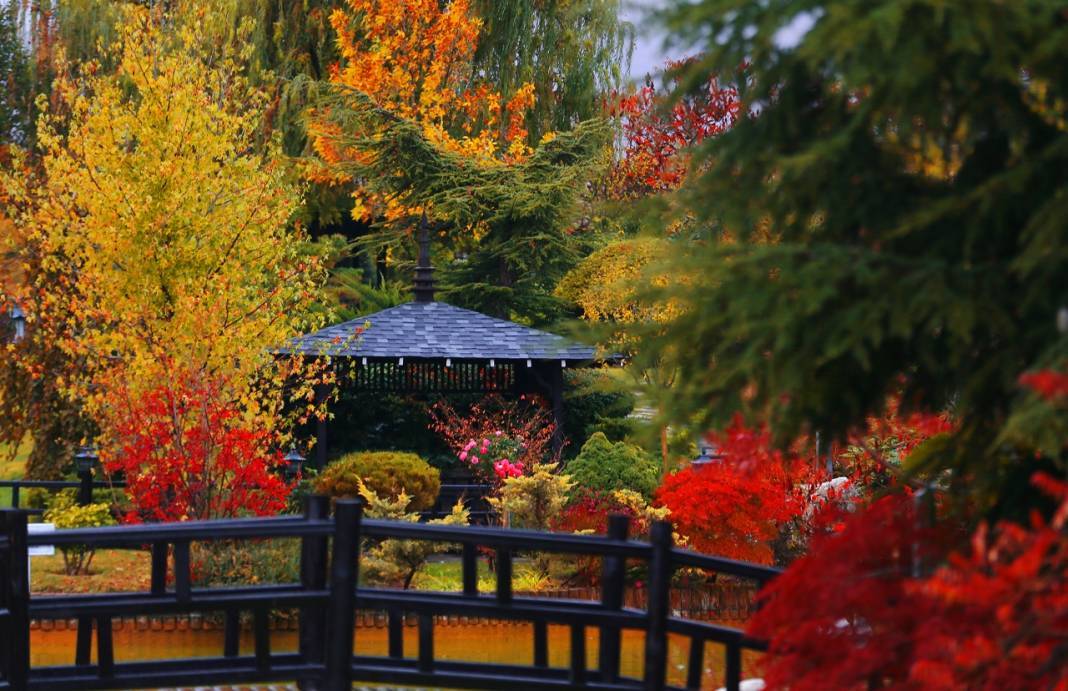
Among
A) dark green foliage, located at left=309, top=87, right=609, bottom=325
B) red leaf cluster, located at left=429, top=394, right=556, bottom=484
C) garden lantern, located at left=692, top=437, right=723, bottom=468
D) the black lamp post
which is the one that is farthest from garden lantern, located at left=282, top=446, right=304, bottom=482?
dark green foliage, located at left=309, top=87, right=609, bottom=325

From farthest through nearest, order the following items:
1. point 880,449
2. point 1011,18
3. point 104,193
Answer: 1. point 880,449
2. point 104,193
3. point 1011,18

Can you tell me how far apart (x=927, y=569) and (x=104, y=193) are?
13.0 m

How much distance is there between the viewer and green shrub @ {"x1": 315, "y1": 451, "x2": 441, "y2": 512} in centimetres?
1953

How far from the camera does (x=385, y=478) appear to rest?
19.9 meters

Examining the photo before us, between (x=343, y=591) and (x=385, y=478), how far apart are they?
11613 mm

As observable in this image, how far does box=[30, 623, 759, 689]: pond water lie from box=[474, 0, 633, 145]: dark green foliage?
790 inches

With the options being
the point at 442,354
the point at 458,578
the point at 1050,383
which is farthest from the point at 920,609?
the point at 442,354

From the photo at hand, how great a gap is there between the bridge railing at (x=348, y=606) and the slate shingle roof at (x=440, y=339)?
13.6m

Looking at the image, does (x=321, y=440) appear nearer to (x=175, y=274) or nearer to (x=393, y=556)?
(x=175, y=274)

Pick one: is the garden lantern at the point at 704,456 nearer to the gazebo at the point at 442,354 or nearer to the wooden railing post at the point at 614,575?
the gazebo at the point at 442,354

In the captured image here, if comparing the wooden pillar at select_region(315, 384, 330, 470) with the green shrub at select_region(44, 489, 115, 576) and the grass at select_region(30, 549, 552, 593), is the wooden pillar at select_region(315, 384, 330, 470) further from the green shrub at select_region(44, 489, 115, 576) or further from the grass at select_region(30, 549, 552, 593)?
the green shrub at select_region(44, 489, 115, 576)

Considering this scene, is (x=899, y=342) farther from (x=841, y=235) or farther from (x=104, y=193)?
(x=104, y=193)

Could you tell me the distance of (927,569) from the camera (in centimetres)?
582

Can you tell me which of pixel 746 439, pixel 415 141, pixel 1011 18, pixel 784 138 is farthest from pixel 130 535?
pixel 415 141
